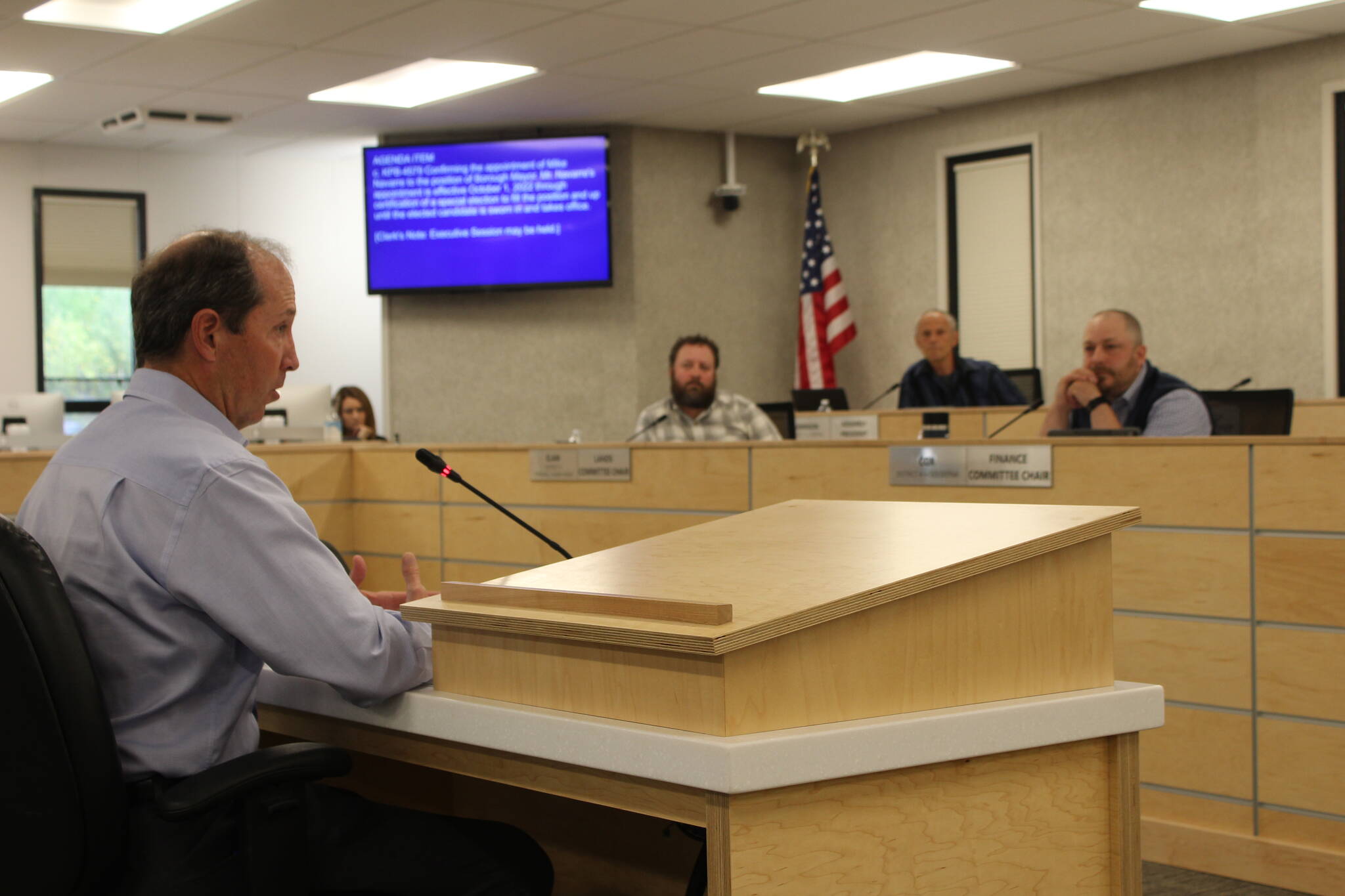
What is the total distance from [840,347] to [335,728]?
7.38 metres

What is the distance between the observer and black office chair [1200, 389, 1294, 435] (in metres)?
4.11

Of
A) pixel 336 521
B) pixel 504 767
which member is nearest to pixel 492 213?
pixel 336 521

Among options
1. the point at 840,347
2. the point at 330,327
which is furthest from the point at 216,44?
the point at 840,347

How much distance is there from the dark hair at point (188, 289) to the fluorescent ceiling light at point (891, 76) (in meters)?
5.74

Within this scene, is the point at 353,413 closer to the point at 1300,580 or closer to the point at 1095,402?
the point at 1095,402

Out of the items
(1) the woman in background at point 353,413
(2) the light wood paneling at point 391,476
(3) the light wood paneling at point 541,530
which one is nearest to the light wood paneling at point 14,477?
(2) the light wood paneling at point 391,476

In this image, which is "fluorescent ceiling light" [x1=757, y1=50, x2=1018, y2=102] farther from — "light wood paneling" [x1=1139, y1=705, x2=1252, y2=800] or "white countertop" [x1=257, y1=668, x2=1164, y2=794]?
"white countertop" [x1=257, y1=668, x2=1164, y2=794]

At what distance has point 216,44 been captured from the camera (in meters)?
6.20

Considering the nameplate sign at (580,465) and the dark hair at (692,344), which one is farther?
the dark hair at (692,344)

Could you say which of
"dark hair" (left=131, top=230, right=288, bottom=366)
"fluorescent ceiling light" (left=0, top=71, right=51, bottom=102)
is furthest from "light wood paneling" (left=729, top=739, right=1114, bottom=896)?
"fluorescent ceiling light" (left=0, top=71, right=51, bottom=102)

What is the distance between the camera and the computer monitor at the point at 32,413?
6406mm

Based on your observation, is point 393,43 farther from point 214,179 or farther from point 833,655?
point 833,655

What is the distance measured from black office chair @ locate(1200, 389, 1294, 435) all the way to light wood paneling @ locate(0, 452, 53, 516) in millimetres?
3726

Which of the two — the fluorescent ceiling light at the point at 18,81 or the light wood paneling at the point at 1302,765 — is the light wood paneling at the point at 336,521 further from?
the fluorescent ceiling light at the point at 18,81
